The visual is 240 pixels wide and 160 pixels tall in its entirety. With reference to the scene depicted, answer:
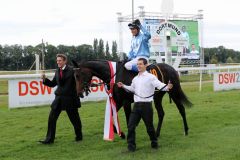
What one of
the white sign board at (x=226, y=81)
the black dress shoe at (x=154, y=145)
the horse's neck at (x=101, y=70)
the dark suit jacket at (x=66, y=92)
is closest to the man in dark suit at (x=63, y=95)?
the dark suit jacket at (x=66, y=92)

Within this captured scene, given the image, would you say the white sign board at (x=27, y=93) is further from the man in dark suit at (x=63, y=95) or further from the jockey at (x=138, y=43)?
the jockey at (x=138, y=43)

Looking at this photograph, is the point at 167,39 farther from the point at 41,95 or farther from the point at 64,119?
the point at 64,119

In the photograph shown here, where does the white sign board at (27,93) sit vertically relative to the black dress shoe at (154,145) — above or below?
above

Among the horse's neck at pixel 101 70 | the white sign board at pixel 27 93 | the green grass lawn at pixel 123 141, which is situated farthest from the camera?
the white sign board at pixel 27 93

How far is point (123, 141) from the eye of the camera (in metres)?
8.27

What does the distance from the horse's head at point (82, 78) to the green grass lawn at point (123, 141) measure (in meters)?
1.11

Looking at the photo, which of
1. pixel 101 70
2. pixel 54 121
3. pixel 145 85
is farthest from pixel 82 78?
pixel 145 85

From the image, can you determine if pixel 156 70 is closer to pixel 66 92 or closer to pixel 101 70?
pixel 101 70

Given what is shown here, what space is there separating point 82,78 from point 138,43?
1.38 meters

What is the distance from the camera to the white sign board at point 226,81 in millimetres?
19742

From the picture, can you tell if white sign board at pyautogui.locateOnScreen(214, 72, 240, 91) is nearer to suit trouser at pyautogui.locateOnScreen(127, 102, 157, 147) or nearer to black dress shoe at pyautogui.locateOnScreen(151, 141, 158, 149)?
black dress shoe at pyautogui.locateOnScreen(151, 141, 158, 149)

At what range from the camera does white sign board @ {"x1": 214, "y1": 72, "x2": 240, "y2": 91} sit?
64.8ft

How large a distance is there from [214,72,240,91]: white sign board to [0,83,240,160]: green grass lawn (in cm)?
695

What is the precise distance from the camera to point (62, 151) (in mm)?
7469
